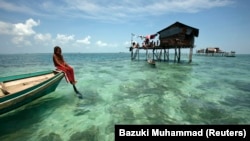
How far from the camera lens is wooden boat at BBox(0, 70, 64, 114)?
21.6 ft

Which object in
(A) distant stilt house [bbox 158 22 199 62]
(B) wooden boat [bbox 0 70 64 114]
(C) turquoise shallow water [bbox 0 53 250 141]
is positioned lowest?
(C) turquoise shallow water [bbox 0 53 250 141]

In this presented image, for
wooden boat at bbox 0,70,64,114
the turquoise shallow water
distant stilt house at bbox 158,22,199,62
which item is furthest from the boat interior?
distant stilt house at bbox 158,22,199,62

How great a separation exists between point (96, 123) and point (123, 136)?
2694 mm

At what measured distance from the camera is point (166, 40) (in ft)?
108

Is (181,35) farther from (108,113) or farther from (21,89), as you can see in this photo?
(21,89)

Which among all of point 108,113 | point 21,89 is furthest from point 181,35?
point 21,89

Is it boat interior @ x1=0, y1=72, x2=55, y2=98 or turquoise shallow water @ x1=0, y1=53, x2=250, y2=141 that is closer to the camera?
turquoise shallow water @ x1=0, y1=53, x2=250, y2=141

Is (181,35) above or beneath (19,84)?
above

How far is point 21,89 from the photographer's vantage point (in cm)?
843

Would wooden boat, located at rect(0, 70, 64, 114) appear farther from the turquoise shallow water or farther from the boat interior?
the turquoise shallow water

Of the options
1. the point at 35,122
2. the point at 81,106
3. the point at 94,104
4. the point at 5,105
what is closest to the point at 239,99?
the point at 94,104

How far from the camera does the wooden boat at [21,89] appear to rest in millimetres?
6578

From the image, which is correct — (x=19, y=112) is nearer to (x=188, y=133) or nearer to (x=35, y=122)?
(x=35, y=122)

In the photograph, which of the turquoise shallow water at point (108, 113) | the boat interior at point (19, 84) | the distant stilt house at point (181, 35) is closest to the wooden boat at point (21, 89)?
the boat interior at point (19, 84)
